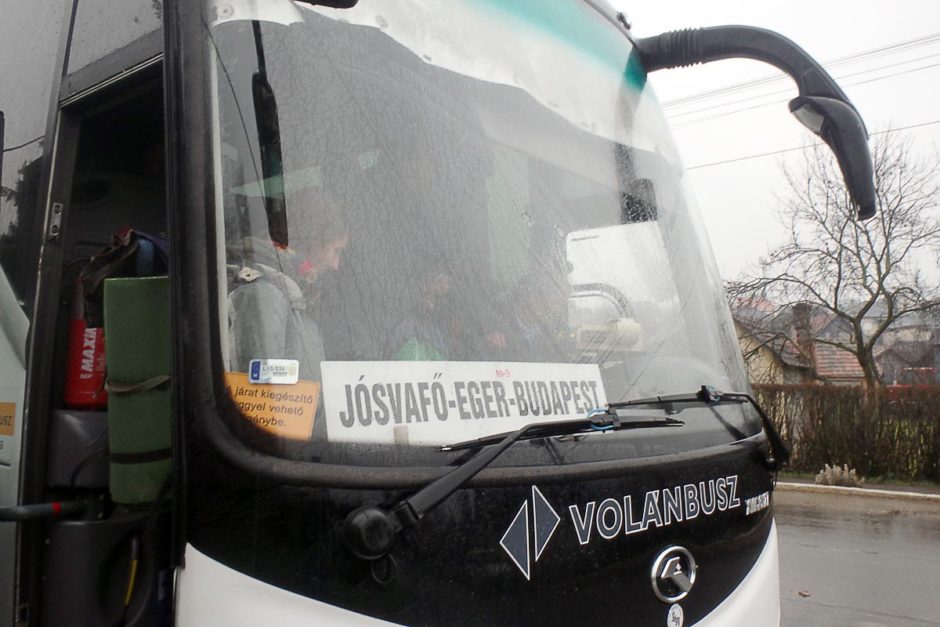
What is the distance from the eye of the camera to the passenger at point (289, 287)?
1.67m

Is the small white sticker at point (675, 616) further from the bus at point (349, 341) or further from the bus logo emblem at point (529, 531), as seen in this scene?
the bus logo emblem at point (529, 531)

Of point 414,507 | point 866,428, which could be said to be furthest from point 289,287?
point 866,428

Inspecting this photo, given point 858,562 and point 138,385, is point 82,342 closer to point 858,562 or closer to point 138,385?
point 138,385

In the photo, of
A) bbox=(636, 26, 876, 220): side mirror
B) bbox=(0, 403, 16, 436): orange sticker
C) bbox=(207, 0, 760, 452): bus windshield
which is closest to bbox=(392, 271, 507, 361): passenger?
bbox=(207, 0, 760, 452): bus windshield

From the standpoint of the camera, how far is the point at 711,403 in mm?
2293

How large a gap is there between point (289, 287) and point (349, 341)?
0.16 metres

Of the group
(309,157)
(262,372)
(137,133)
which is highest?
(137,133)

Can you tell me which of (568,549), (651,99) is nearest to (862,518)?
(651,99)

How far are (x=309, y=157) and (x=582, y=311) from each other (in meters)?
0.77

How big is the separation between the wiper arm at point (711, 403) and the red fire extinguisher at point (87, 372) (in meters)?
1.19

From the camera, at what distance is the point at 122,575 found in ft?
6.47

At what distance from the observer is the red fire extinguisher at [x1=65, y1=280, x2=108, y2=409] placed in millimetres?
2041

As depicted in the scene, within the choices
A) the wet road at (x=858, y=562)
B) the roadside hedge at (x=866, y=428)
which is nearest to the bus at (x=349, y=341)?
the wet road at (x=858, y=562)

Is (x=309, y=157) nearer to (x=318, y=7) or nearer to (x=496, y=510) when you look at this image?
(x=318, y=7)
